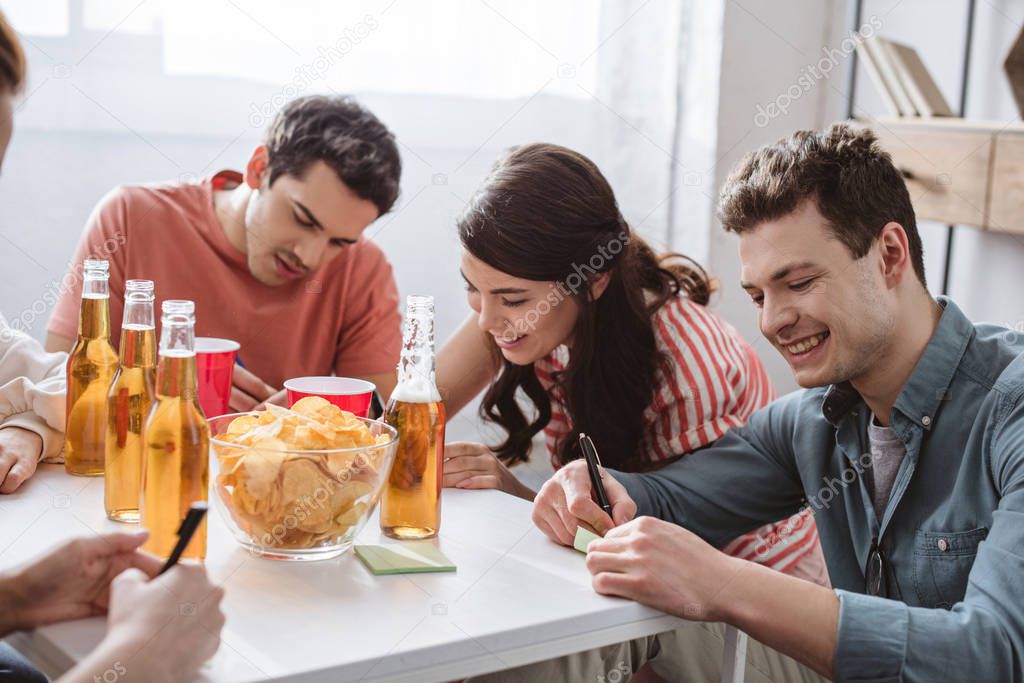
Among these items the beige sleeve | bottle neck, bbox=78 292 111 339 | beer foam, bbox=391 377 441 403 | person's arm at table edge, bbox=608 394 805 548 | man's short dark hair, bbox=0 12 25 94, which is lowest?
person's arm at table edge, bbox=608 394 805 548

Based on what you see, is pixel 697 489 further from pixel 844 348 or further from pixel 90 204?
pixel 90 204

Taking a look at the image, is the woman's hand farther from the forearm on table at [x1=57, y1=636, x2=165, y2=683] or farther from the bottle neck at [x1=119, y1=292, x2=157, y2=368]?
the forearm on table at [x1=57, y1=636, x2=165, y2=683]

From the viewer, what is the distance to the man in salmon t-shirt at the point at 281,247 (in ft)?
5.91

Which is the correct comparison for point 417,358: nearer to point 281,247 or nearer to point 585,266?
point 585,266

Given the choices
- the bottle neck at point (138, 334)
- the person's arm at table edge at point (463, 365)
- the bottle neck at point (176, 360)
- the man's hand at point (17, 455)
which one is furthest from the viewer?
A: the person's arm at table edge at point (463, 365)

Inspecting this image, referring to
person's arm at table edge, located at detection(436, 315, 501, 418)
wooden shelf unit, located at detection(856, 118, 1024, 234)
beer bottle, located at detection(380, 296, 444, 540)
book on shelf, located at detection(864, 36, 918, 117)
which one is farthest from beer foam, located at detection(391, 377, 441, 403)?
book on shelf, located at detection(864, 36, 918, 117)

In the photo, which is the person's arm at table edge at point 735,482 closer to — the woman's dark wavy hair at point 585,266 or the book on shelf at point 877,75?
the woman's dark wavy hair at point 585,266

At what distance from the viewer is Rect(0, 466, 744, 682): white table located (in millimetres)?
794

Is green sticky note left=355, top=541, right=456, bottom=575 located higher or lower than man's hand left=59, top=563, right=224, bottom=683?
lower

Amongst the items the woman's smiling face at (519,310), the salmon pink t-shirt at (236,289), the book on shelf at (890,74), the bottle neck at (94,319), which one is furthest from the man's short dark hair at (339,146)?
the book on shelf at (890,74)

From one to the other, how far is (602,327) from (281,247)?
62 cm

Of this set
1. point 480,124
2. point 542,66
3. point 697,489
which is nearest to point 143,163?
point 480,124

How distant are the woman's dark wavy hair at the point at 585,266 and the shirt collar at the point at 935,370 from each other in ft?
1.37

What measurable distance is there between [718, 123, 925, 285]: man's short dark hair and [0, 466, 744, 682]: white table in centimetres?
46
